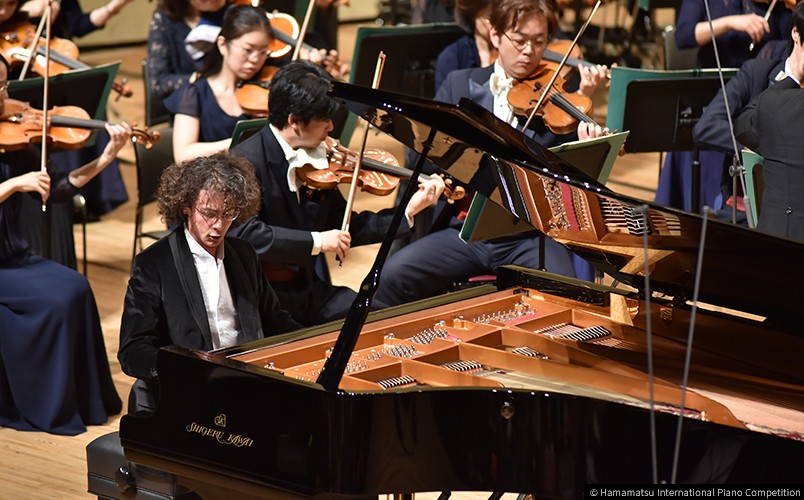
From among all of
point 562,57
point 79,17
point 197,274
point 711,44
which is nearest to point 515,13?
point 562,57

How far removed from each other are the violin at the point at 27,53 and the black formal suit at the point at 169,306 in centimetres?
203

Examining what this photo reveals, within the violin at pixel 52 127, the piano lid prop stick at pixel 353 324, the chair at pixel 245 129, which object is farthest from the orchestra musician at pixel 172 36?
the piano lid prop stick at pixel 353 324

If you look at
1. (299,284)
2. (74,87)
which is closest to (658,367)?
(299,284)

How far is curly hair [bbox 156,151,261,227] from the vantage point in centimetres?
294

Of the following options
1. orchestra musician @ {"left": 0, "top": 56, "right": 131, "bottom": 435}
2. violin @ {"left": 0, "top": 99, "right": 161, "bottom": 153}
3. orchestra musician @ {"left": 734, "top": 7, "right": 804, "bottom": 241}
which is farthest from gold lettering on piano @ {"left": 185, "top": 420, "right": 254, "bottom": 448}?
violin @ {"left": 0, "top": 99, "right": 161, "bottom": 153}

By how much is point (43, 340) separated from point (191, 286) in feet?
3.56

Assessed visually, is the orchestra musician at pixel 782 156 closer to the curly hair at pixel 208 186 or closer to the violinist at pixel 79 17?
the curly hair at pixel 208 186

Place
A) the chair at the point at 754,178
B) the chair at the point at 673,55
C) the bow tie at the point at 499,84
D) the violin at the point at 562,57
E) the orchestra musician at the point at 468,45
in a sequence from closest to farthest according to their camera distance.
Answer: the chair at the point at 754,178
the bow tie at the point at 499,84
the violin at the point at 562,57
the orchestra musician at the point at 468,45
the chair at the point at 673,55

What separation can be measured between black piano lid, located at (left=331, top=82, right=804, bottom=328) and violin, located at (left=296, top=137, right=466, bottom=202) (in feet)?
3.38

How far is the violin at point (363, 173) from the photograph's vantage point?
3734 mm

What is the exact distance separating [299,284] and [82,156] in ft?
6.92

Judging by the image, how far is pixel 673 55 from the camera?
5734mm

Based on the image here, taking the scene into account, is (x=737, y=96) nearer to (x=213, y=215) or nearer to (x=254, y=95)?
(x=254, y=95)

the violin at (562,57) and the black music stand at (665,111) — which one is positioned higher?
the violin at (562,57)
